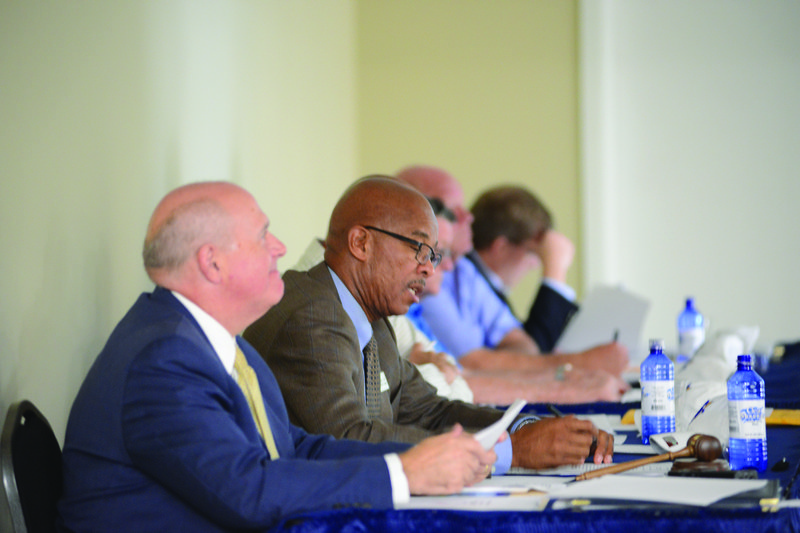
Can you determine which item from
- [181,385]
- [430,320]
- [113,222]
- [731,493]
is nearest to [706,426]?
[731,493]

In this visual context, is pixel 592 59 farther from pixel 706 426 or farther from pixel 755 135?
pixel 706 426

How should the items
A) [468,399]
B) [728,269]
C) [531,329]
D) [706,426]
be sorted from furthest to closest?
[728,269], [531,329], [468,399], [706,426]

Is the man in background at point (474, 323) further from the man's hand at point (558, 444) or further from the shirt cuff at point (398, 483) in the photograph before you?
the shirt cuff at point (398, 483)

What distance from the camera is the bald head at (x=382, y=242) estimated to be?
1930 mm

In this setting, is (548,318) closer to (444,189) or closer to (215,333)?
(444,189)

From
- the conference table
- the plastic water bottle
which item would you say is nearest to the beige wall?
the conference table

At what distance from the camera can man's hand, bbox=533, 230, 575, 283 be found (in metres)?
4.54

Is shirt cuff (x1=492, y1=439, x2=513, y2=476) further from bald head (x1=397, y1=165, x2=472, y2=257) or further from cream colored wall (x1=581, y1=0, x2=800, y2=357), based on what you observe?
cream colored wall (x1=581, y1=0, x2=800, y2=357)

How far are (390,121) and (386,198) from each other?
4210 millimetres

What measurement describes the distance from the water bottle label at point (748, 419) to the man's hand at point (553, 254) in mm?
2965

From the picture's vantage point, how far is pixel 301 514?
1234 mm

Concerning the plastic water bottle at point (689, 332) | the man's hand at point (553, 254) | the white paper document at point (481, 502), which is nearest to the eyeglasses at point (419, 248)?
the white paper document at point (481, 502)

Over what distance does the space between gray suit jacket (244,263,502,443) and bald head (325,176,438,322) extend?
7 cm

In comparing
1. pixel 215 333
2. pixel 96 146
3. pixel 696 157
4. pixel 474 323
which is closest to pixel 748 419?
pixel 215 333
